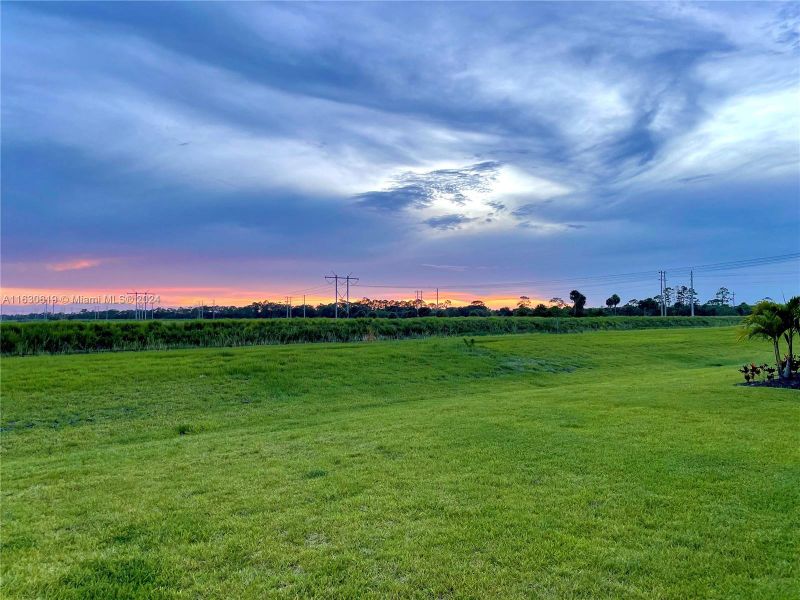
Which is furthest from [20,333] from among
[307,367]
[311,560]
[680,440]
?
[680,440]

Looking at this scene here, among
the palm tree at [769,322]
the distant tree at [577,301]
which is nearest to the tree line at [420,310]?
the distant tree at [577,301]

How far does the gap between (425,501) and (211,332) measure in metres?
29.6

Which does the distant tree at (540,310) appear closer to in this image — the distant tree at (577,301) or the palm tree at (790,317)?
the distant tree at (577,301)

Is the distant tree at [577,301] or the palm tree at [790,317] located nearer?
the palm tree at [790,317]

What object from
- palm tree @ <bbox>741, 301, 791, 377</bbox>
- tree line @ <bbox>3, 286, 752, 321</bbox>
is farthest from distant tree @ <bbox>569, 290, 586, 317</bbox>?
palm tree @ <bbox>741, 301, 791, 377</bbox>

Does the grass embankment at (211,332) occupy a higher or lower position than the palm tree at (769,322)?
lower

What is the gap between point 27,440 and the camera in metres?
11.9

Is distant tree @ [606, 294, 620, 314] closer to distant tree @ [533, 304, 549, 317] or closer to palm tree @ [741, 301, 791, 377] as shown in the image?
distant tree @ [533, 304, 549, 317]

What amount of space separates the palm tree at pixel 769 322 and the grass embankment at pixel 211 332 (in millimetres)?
26491

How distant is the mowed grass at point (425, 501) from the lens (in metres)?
4.09

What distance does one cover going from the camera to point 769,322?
1503 centimetres

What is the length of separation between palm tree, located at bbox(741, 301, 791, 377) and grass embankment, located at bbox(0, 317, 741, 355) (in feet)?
86.9

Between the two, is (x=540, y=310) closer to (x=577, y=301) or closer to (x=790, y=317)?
(x=577, y=301)

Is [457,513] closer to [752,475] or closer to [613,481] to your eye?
[613,481]
